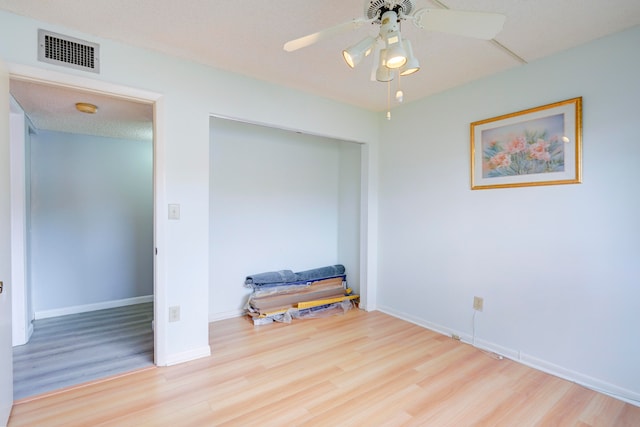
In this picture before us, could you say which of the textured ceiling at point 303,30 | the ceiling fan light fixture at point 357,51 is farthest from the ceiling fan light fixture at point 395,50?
the textured ceiling at point 303,30

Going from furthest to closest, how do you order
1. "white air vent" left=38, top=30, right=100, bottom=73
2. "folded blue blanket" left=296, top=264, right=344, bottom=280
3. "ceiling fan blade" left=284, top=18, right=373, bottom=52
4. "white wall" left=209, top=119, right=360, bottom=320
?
"folded blue blanket" left=296, top=264, right=344, bottom=280
"white wall" left=209, top=119, right=360, bottom=320
"white air vent" left=38, top=30, right=100, bottom=73
"ceiling fan blade" left=284, top=18, right=373, bottom=52

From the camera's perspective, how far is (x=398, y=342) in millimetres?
2805

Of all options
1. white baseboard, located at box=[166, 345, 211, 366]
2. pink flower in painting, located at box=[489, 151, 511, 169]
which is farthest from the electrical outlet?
pink flower in painting, located at box=[489, 151, 511, 169]

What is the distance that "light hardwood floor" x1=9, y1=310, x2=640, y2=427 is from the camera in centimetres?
178

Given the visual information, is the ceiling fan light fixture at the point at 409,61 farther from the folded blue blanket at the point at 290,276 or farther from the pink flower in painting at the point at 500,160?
the folded blue blanket at the point at 290,276

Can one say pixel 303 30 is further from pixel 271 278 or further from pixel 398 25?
pixel 271 278

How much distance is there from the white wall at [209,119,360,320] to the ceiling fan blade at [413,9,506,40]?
2546mm

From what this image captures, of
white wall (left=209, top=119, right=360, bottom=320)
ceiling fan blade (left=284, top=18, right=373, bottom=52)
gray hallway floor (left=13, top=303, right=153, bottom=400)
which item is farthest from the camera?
white wall (left=209, top=119, right=360, bottom=320)

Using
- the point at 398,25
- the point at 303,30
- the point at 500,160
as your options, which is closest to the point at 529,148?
the point at 500,160

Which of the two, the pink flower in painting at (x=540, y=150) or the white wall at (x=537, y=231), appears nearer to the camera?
the white wall at (x=537, y=231)

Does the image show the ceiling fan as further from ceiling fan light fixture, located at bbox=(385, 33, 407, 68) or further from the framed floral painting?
the framed floral painting

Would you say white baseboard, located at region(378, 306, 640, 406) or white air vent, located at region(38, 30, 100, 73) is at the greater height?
white air vent, located at region(38, 30, 100, 73)

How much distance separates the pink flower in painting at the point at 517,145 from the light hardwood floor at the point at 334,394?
5.51ft

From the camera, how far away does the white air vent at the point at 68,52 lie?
74.7 inches
